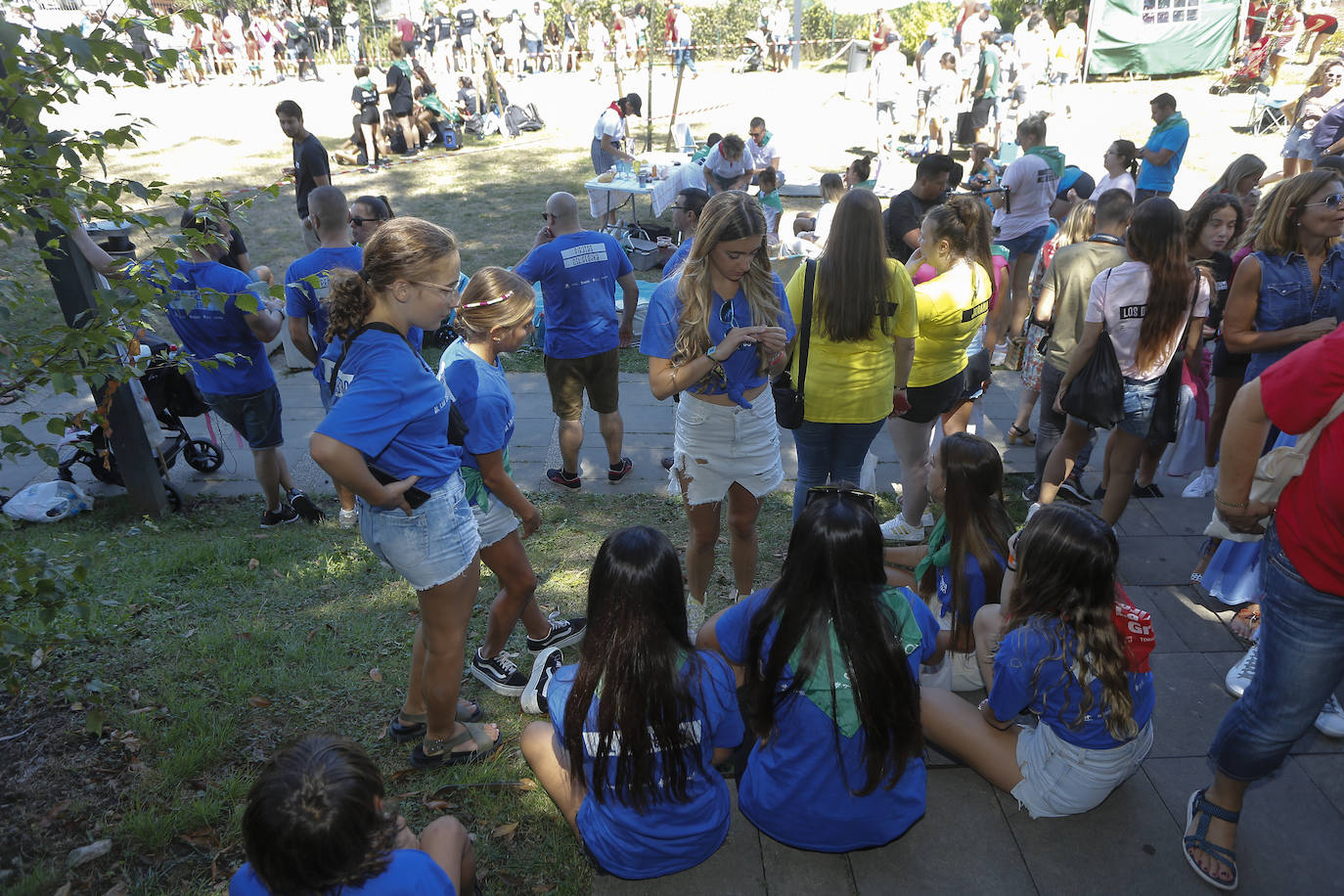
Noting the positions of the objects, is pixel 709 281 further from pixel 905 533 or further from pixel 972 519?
pixel 905 533

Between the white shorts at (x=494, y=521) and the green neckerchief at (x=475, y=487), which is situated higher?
the green neckerchief at (x=475, y=487)

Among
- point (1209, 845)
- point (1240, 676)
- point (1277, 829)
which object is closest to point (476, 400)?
point (1209, 845)

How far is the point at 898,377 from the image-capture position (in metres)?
4.00

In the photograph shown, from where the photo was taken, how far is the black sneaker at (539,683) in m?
3.40

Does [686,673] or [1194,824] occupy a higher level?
[686,673]

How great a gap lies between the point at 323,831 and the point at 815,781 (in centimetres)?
132

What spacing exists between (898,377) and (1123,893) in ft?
7.17

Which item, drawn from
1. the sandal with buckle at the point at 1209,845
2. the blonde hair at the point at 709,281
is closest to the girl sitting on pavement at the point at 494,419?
the blonde hair at the point at 709,281

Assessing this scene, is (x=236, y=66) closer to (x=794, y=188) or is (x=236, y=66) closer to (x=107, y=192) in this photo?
(x=794, y=188)

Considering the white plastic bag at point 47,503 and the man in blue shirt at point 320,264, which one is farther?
the white plastic bag at point 47,503

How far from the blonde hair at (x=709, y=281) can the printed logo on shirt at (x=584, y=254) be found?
6.37ft

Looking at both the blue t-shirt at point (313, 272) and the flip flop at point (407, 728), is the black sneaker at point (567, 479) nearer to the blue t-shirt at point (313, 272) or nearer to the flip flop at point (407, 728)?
the blue t-shirt at point (313, 272)

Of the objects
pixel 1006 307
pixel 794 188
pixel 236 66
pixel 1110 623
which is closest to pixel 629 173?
pixel 794 188

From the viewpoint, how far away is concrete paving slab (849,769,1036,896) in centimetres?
264
